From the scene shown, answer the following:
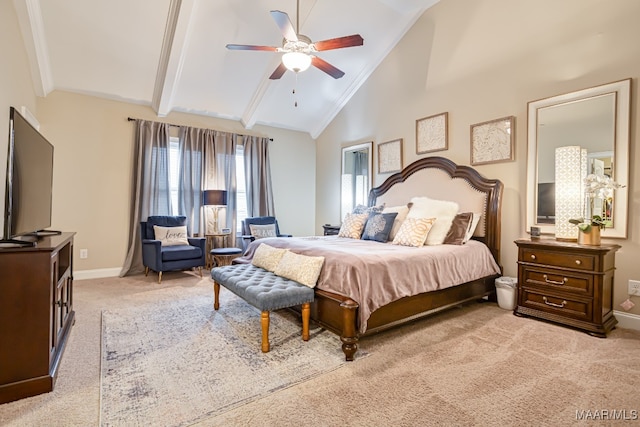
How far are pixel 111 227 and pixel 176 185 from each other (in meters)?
1.16

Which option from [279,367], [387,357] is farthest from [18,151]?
[387,357]

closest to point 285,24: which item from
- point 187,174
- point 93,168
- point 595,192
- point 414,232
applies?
point 414,232

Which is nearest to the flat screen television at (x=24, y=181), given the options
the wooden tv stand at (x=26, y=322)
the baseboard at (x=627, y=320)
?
the wooden tv stand at (x=26, y=322)

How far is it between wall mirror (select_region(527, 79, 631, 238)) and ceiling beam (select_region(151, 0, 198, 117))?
4164mm

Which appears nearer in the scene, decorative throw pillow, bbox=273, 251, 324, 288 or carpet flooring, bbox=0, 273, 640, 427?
carpet flooring, bbox=0, 273, 640, 427

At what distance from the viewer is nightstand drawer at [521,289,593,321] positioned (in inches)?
109

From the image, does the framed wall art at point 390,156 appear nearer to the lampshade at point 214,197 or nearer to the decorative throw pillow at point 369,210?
the decorative throw pillow at point 369,210

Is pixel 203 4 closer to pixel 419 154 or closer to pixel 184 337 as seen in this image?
pixel 419 154

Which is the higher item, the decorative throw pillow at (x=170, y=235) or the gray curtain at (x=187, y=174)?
the gray curtain at (x=187, y=174)

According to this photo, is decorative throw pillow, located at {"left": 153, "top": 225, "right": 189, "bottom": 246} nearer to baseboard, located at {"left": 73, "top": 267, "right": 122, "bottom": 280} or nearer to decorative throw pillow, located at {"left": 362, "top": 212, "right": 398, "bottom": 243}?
baseboard, located at {"left": 73, "top": 267, "right": 122, "bottom": 280}

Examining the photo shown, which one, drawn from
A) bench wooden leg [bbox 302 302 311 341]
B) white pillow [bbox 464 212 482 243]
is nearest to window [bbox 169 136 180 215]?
bench wooden leg [bbox 302 302 311 341]

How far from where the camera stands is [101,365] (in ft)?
7.09

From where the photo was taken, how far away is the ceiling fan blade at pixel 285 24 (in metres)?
2.73
